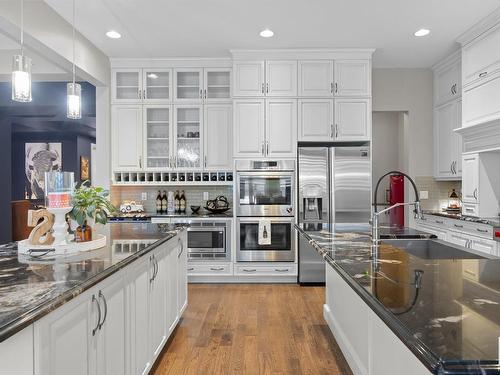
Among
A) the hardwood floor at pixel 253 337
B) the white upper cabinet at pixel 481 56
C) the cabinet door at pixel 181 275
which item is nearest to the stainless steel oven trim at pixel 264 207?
the hardwood floor at pixel 253 337

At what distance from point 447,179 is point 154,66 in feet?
14.2

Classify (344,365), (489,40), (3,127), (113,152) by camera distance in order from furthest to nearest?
(3,127), (113,152), (489,40), (344,365)

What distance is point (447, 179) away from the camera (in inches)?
200

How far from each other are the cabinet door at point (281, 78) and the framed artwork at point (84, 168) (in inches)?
263

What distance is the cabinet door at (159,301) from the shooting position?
2492mm

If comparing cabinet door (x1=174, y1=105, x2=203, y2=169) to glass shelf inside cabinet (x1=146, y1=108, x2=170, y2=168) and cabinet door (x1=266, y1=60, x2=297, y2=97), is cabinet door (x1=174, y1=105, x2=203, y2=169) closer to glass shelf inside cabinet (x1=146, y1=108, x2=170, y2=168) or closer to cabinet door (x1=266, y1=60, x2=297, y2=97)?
glass shelf inside cabinet (x1=146, y1=108, x2=170, y2=168)

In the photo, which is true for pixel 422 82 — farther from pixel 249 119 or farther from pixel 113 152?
pixel 113 152

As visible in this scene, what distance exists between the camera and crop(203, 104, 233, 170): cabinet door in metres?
5.10

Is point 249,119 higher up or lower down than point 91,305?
higher up

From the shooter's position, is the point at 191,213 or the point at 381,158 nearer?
the point at 191,213

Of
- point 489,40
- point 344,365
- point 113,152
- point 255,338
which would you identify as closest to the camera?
point 344,365

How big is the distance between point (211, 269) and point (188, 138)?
182 centimetres

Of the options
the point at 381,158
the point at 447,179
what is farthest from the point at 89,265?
the point at 381,158

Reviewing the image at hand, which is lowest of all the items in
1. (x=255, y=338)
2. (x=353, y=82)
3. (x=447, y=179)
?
(x=255, y=338)
